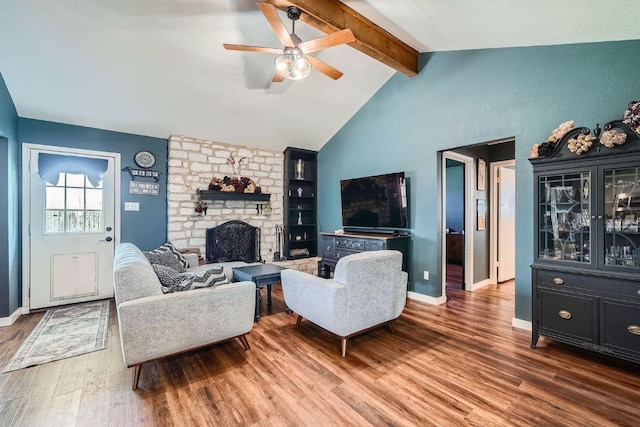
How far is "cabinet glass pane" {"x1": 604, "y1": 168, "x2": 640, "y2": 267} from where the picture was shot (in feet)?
7.48

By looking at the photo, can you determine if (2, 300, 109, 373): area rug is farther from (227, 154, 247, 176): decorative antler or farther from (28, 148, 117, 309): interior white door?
(227, 154, 247, 176): decorative antler

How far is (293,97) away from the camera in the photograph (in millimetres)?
4484

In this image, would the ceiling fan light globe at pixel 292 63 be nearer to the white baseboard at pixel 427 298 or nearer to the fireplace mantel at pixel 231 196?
the fireplace mantel at pixel 231 196

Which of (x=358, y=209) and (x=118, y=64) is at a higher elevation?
(x=118, y=64)

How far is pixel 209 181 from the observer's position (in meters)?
4.98

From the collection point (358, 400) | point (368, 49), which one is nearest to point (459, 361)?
point (358, 400)

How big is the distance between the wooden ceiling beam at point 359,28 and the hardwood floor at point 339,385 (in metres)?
3.09

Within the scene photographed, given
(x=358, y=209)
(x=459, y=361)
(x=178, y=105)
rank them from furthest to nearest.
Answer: (x=358, y=209), (x=178, y=105), (x=459, y=361)

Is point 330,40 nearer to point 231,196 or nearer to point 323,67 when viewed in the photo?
point 323,67

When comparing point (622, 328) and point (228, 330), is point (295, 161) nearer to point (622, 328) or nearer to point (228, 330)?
point (228, 330)

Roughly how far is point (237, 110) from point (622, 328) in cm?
490

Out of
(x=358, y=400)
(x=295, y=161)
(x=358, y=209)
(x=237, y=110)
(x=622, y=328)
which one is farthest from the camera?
(x=295, y=161)

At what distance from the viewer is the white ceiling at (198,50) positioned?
8.36 feet

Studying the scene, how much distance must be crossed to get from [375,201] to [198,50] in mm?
3056
